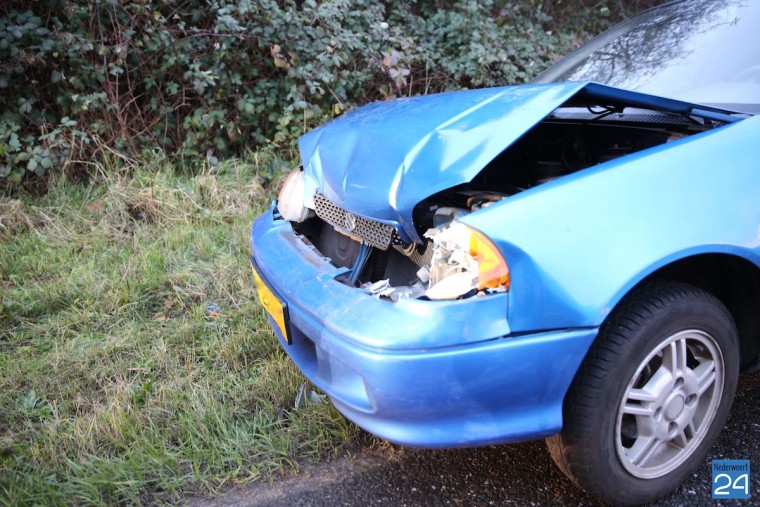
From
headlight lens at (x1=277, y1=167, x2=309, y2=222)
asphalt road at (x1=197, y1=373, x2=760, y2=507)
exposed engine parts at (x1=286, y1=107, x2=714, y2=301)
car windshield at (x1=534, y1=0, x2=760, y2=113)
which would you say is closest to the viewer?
exposed engine parts at (x1=286, y1=107, x2=714, y2=301)

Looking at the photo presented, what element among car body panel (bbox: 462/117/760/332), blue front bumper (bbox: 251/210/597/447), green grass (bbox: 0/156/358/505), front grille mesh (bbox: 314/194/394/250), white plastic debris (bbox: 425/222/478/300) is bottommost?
green grass (bbox: 0/156/358/505)

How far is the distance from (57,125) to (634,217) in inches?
157

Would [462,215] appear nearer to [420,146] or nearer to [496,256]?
[420,146]

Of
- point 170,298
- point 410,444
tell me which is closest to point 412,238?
point 410,444

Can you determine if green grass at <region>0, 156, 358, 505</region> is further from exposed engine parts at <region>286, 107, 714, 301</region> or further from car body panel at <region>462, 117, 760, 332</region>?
car body panel at <region>462, 117, 760, 332</region>

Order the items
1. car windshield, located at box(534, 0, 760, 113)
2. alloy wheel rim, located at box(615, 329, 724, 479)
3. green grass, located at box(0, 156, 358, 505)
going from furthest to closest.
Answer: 1. car windshield, located at box(534, 0, 760, 113)
2. green grass, located at box(0, 156, 358, 505)
3. alloy wheel rim, located at box(615, 329, 724, 479)

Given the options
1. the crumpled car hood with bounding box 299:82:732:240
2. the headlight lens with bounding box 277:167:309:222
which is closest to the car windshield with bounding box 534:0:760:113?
the crumpled car hood with bounding box 299:82:732:240

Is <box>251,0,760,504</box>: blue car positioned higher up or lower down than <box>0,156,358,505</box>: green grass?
higher up

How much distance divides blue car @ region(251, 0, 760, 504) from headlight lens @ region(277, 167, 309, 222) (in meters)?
0.10

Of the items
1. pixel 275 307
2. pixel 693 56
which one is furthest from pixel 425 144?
pixel 693 56

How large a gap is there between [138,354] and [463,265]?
168 cm

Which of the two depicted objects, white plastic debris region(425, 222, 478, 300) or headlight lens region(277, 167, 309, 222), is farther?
headlight lens region(277, 167, 309, 222)

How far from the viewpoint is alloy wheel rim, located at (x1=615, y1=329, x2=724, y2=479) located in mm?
1741

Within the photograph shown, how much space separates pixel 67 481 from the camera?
2012 millimetres
